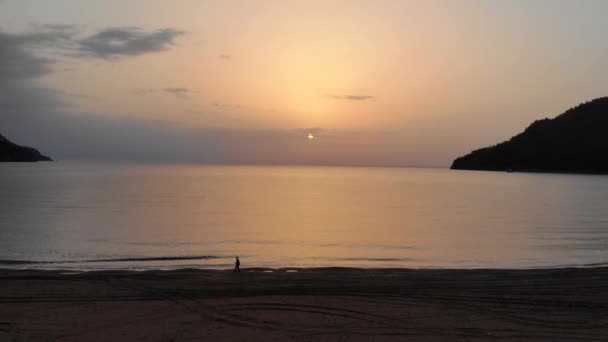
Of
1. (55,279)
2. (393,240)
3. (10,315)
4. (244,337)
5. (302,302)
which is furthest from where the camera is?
(393,240)

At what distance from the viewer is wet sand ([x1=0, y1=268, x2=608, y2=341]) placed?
11.5 metres

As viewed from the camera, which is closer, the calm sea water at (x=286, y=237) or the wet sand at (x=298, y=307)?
the wet sand at (x=298, y=307)

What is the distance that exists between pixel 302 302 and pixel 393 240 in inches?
914

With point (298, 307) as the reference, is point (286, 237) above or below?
below

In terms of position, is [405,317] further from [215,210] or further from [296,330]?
[215,210]

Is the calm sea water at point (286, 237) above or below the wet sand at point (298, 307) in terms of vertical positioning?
below

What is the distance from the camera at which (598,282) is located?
17.5 metres

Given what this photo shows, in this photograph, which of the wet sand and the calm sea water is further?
the calm sea water

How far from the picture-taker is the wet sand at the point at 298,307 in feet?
37.9

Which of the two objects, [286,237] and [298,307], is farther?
[286,237]

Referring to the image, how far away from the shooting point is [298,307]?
13.6 m

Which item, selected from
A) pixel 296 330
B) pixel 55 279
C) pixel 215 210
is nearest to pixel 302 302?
pixel 296 330

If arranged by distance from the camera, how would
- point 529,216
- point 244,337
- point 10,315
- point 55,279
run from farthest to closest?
point 529,216, point 55,279, point 10,315, point 244,337

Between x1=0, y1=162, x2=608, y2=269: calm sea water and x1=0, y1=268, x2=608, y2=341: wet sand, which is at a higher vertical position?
x1=0, y1=268, x2=608, y2=341: wet sand
